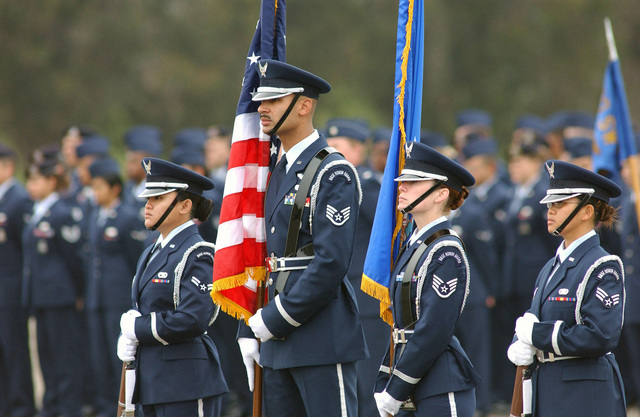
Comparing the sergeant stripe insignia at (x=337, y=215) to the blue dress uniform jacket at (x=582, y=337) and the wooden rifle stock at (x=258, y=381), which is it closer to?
the wooden rifle stock at (x=258, y=381)

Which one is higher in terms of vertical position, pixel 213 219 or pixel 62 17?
pixel 62 17

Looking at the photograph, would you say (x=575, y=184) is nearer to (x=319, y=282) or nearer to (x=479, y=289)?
(x=319, y=282)

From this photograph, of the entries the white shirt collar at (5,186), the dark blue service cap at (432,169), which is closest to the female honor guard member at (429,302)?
the dark blue service cap at (432,169)

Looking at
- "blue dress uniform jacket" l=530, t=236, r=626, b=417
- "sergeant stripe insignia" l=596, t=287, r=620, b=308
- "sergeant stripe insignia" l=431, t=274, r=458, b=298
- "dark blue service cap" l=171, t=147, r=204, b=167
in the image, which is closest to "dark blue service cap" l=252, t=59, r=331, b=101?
"sergeant stripe insignia" l=431, t=274, r=458, b=298

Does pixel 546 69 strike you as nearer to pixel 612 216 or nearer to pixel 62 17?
pixel 62 17

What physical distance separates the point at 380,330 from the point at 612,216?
9.47 ft

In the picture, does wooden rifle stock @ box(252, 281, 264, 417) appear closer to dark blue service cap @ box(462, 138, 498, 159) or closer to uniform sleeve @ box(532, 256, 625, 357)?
uniform sleeve @ box(532, 256, 625, 357)

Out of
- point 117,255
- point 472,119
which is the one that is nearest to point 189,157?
point 117,255

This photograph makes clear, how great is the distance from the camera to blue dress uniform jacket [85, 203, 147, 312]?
9.30 metres

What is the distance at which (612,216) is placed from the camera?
5.41 metres

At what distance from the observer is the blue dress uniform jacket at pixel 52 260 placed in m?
9.53

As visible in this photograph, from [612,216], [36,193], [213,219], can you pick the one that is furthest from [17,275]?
[612,216]

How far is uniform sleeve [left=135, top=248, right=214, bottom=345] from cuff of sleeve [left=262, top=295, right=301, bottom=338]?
2.26ft

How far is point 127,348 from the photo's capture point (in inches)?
A: 221
